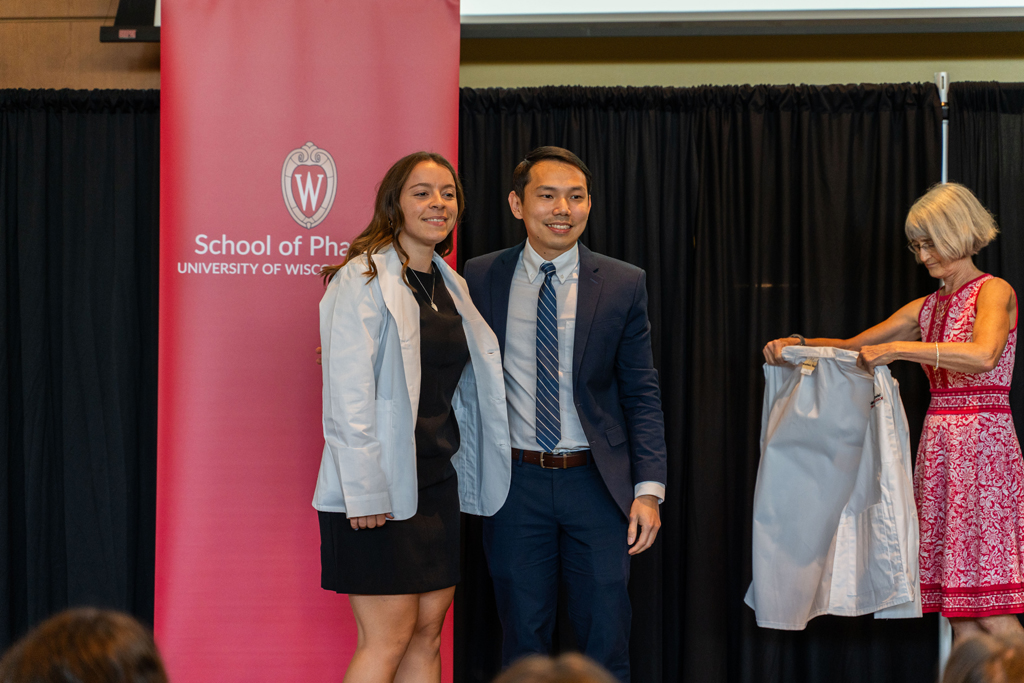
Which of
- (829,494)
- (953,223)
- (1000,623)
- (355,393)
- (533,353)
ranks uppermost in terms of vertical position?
(953,223)

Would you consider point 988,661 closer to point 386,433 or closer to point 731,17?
point 386,433

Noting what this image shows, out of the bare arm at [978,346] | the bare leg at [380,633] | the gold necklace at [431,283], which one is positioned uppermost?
the gold necklace at [431,283]

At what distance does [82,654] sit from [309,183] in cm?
205

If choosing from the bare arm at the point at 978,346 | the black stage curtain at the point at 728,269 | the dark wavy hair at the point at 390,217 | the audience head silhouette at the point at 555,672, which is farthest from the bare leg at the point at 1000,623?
the audience head silhouette at the point at 555,672

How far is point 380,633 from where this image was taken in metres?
2.10

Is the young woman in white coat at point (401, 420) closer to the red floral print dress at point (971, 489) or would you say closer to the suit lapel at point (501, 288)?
the suit lapel at point (501, 288)

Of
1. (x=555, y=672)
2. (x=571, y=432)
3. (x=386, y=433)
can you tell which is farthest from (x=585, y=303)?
(x=555, y=672)

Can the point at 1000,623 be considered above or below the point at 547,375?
below

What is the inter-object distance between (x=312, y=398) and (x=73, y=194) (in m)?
1.50

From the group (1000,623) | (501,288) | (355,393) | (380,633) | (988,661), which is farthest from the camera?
(1000,623)

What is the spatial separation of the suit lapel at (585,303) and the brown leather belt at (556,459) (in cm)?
22

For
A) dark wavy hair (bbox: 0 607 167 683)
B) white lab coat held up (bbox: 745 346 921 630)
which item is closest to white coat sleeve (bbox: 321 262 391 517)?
dark wavy hair (bbox: 0 607 167 683)

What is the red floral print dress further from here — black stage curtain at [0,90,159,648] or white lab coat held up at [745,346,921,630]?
black stage curtain at [0,90,159,648]

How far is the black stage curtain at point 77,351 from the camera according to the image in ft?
10.8
